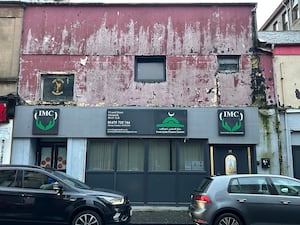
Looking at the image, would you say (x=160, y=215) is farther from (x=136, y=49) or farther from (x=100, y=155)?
(x=136, y=49)

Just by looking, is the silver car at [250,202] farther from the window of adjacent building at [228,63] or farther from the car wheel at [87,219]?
the window of adjacent building at [228,63]

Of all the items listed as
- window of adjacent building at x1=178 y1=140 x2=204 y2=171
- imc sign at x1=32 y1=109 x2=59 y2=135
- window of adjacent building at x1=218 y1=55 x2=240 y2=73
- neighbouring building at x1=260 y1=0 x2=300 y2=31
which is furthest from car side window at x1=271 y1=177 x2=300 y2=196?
neighbouring building at x1=260 y1=0 x2=300 y2=31

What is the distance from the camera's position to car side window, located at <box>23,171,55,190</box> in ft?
27.1

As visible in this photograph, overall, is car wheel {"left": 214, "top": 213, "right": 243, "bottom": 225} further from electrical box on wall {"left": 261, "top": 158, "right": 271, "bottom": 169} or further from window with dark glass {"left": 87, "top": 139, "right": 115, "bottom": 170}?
window with dark glass {"left": 87, "top": 139, "right": 115, "bottom": 170}

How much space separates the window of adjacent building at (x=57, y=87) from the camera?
43.8ft

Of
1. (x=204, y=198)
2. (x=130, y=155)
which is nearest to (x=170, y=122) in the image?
(x=130, y=155)

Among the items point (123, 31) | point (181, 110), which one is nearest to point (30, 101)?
point (123, 31)

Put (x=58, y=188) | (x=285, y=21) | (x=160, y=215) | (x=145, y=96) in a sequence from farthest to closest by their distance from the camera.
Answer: (x=285, y=21)
(x=145, y=96)
(x=160, y=215)
(x=58, y=188)

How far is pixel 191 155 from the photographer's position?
13.0 m

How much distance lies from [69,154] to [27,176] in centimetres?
430

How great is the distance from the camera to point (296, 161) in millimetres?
12570

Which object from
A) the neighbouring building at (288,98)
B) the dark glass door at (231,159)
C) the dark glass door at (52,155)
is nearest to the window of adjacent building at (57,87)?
the dark glass door at (52,155)

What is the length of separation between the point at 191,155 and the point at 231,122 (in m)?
1.98

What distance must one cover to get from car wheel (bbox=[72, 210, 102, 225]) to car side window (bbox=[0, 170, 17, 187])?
1.79 meters
